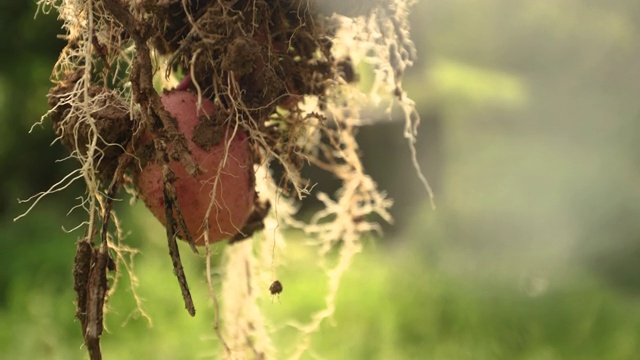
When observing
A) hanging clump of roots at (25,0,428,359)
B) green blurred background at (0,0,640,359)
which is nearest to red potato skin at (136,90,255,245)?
hanging clump of roots at (25,0,428,359)

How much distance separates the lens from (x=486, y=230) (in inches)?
44.1

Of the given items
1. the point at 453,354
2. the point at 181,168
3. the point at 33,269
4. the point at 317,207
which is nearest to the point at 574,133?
the point at 453,354

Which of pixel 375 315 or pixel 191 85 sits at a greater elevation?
pixel 191 85

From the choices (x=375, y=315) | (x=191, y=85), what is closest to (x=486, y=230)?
(x=375, y=315)

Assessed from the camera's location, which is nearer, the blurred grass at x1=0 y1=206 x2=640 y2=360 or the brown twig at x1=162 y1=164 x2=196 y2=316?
the brown twig at x1=162 y1=164 x2=196 y2=316

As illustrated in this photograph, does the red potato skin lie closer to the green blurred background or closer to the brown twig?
the brown twig

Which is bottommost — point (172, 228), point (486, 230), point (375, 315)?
point (375, 315)

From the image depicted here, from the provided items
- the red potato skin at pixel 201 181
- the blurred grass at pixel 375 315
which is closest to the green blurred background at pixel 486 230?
the blurred grass at pixel 375 315

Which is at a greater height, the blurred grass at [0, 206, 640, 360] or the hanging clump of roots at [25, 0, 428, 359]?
the hanging clump of roots at [25, 0, 428, 359]

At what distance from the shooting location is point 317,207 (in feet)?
5.80

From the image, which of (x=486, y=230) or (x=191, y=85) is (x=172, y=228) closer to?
(x=191, y=85)

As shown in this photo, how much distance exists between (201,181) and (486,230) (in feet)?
2.33

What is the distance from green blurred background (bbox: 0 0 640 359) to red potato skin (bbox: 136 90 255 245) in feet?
0.81

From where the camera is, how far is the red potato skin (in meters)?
0.54
